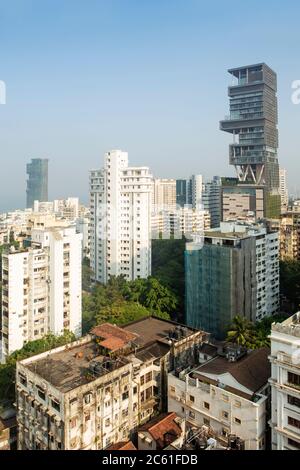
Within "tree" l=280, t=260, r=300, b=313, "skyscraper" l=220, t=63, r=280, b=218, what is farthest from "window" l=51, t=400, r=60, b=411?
"skyscraper" l=220, t=63, r=280, b=218

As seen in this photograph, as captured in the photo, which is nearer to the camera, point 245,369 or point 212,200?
point 245,369

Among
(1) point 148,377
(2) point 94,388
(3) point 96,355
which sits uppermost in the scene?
(3) point 96,355

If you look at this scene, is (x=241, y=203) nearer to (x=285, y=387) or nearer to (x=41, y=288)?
(x=41, y=288)

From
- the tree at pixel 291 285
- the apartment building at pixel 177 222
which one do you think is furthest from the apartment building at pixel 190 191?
the tree at pixel 291 285

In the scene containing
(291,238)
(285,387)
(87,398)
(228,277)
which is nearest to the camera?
(285,387)

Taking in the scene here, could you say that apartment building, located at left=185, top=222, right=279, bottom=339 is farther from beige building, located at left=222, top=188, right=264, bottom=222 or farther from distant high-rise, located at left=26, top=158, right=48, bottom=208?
distant high-rise, located at left=26, top=158, right=48, bottom=208

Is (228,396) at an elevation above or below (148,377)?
above

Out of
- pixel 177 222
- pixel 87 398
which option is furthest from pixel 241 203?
pixel 87 398
